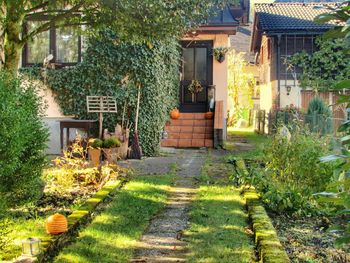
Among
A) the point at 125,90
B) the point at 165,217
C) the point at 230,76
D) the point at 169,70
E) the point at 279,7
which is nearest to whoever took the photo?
the point at 165,217

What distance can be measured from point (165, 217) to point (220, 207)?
31.2 inches

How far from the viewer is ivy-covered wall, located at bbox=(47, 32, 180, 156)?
1301cm

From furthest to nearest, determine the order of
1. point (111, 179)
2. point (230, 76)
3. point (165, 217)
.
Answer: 1. point (230, 76)
2. point (111, 179)
3. point (165, 217)

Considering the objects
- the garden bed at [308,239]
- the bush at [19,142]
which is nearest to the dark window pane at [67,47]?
the bush at [19,142]

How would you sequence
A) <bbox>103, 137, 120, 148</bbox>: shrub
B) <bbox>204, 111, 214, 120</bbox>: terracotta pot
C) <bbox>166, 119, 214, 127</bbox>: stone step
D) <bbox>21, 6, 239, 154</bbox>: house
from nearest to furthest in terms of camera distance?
<bbox>103, 137, 120, 148</bbox>: shrub < <bbox>21, 6, 239, 154</bbox>: house < <bbox>166, 119, 214, 127</bbox>: stone step < <bbox>204, 111, 214, 120</bbox>: terracotta pot

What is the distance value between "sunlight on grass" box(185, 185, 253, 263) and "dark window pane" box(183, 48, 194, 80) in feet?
34.9

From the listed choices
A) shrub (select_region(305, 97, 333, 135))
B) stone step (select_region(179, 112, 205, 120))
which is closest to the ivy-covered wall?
stone step (select_region(179, 112, 205, 120))

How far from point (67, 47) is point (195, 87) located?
5339mm

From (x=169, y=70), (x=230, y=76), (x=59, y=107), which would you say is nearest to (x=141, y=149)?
(x=59, y=107)

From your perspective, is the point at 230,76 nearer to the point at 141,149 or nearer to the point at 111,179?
the point at 141,149

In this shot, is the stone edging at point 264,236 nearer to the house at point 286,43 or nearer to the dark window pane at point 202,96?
the dark window pane at point 202,96

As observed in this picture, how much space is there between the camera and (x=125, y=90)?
1309cm

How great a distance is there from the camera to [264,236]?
200 inches

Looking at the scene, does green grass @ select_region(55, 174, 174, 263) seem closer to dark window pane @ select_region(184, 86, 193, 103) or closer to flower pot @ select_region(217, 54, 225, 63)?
flower pot @ select_region(217, 54, 225, 63)
